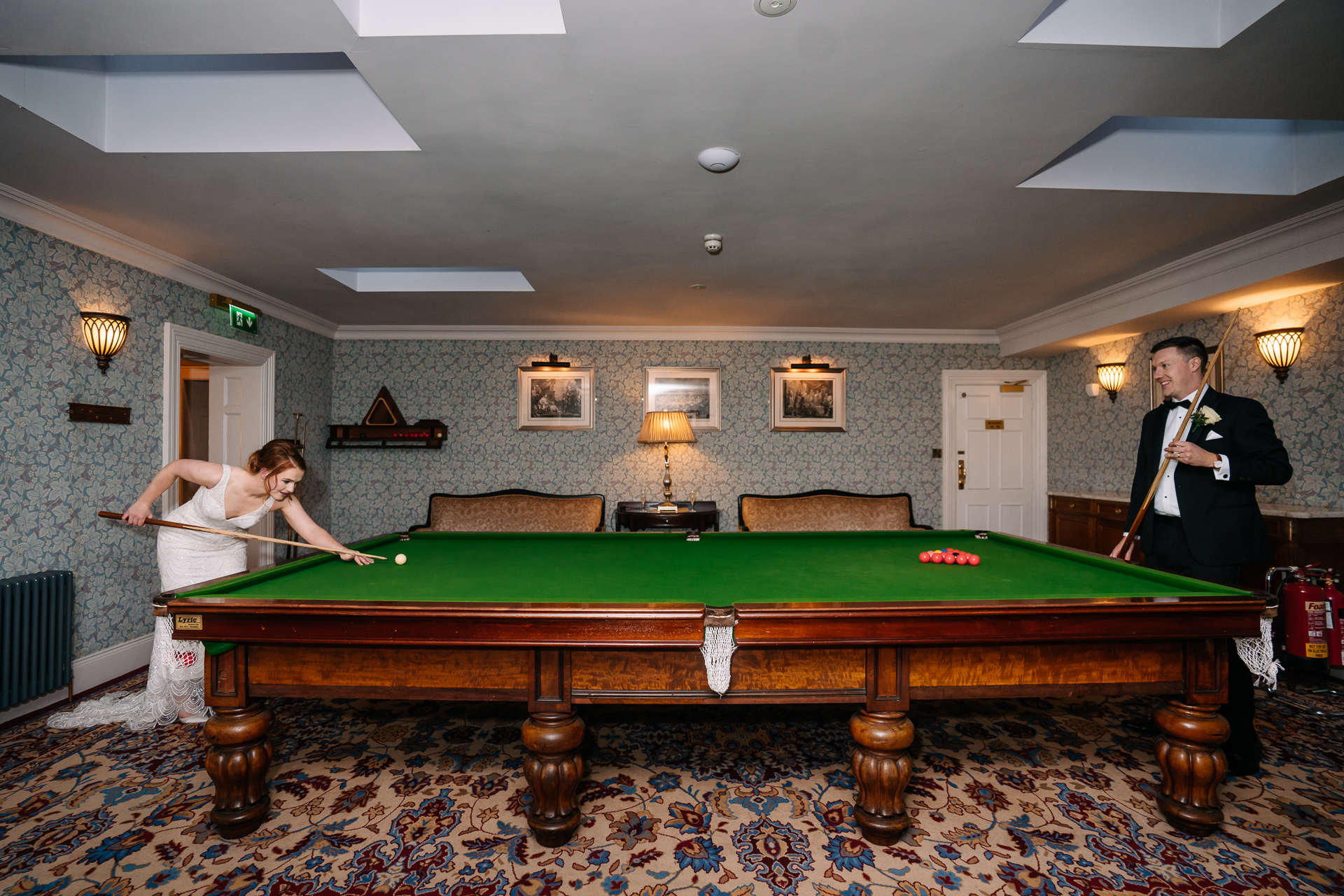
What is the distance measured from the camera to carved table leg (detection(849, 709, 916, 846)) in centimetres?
175

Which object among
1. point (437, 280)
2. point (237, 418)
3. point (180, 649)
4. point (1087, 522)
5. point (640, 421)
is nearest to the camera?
point (180, 649)

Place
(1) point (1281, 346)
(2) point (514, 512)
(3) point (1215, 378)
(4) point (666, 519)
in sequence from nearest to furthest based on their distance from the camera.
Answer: (1) point (1281, 346)
(3) point (1215, 378)
(4) point (666, 519)
(2) point (514, 512)

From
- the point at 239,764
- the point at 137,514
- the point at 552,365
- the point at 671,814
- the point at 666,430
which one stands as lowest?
the point at 671,814

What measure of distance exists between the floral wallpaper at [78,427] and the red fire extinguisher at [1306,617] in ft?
21.7

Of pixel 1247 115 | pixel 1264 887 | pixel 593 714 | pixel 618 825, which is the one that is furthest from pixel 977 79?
pixel 593 714

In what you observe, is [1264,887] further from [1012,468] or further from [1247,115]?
[1012,468]

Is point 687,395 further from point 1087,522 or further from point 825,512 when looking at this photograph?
point 1087,522

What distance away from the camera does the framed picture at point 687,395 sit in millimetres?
5793

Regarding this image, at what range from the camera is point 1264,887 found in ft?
5.47

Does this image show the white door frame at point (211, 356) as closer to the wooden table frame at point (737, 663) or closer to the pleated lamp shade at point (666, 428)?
the wooden table frame at point (737, 663)

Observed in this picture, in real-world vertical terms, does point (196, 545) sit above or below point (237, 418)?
below

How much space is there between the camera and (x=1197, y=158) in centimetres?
277

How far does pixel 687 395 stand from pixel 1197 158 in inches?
157

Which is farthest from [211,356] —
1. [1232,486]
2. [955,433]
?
[955,433]
